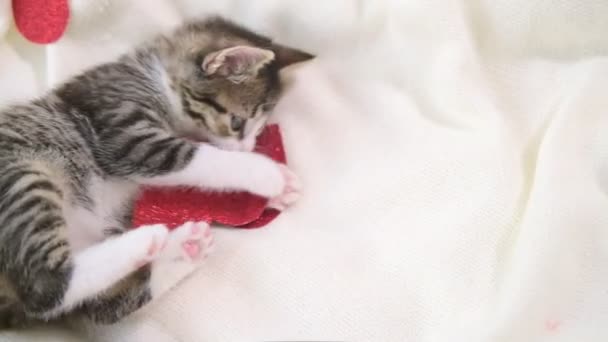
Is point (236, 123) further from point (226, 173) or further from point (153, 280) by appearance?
point (153, 280)

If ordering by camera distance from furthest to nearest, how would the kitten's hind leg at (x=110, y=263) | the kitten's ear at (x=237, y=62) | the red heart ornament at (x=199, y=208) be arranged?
the red heart ornament at (x=199, y=208)
the kitten's ear at (x=237, y=62)
the kitten's hind leg at (x=110, y=263)

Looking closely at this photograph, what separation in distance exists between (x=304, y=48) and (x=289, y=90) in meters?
0.10

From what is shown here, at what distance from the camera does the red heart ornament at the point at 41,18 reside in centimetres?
156

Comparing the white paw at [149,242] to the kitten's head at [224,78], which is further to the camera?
the kitten's head at [224,78]

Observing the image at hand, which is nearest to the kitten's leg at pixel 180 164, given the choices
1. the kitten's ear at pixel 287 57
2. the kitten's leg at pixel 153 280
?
the kitten's leg at pixel 153 280

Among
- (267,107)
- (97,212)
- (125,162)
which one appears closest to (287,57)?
(267,107)

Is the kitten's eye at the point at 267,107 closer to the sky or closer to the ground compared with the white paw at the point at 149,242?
closer to the sky

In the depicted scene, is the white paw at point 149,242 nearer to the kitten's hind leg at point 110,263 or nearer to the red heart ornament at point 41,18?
the kitten's hind leg at point 110,263

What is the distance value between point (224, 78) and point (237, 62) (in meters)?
0.05

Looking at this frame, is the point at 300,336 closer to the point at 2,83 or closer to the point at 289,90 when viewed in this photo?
the point at 289,90

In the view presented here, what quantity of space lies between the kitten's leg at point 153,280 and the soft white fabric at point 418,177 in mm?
44

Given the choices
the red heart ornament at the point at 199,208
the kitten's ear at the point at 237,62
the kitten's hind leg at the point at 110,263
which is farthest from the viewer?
the red heart ornament at the point at 199,208

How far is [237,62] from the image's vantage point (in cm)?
143

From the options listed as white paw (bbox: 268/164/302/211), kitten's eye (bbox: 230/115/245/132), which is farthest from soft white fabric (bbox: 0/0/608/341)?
kitten's eye (bbox: 230/115/245/132)
